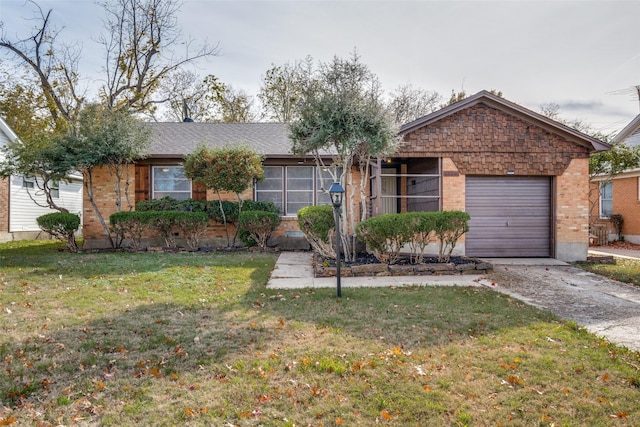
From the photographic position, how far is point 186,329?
4.35 metres

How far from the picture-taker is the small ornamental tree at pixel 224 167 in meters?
10.9

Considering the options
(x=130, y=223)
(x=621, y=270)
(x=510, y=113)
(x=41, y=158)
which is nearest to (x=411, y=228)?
(x=510, y=113)

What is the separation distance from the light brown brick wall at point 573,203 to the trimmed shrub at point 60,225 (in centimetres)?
1373

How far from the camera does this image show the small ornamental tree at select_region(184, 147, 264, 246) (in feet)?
35.9

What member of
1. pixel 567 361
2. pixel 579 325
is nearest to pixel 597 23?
pixel 579 325

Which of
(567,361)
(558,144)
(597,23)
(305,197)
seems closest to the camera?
(567,361)

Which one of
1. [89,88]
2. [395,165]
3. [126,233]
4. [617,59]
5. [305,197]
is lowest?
[126,233]

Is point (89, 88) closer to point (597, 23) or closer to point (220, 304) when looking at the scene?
point (220, 304)

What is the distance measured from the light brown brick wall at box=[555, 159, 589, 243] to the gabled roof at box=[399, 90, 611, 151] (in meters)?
0.59

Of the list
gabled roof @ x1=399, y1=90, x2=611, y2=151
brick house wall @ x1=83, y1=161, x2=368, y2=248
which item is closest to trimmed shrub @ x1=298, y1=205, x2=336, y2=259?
gabled roof @ x1=399, y1=90, x2=611, y2=151

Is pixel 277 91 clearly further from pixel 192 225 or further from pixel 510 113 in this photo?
pixel 510 113

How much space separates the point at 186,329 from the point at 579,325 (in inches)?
181

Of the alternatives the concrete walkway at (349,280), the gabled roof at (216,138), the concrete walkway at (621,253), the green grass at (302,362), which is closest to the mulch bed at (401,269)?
the concrete walkway at (349,280)

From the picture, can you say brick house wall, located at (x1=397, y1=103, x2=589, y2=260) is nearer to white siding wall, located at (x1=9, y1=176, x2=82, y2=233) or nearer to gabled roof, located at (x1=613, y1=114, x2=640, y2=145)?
gabled roof, located at (x1=613, y1=114, x2=640, y2=145)
